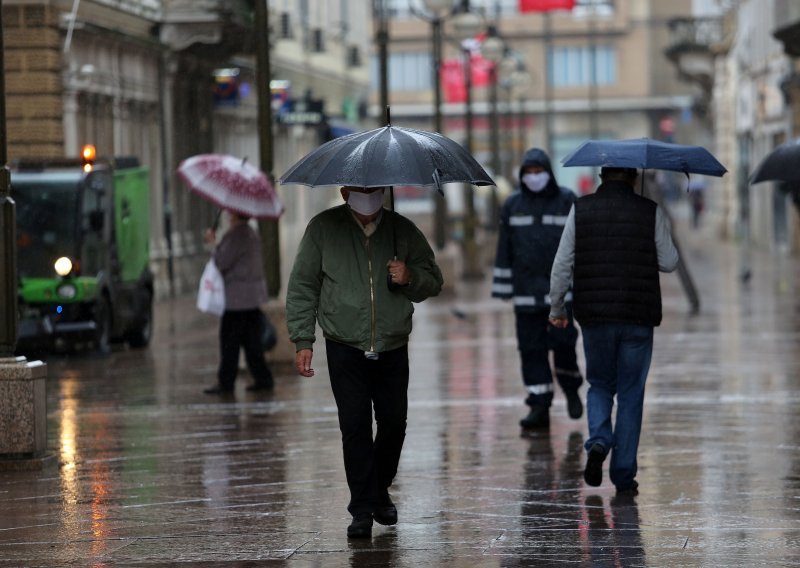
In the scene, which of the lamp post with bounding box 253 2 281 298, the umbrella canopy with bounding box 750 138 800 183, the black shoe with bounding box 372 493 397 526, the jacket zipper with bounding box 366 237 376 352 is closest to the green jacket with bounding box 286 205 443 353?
the jacket zipper with bounding box 366 237 376 352

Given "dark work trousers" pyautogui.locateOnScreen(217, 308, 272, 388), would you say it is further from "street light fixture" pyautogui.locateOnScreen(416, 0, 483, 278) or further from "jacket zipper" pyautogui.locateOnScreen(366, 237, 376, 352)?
"street light fixture" pyautogui.locateOnScreen(416, 0, 483, 278)

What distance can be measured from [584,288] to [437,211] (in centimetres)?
2417

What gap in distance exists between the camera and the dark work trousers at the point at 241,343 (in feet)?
55.2

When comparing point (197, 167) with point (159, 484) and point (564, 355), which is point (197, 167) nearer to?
point (564, 355)

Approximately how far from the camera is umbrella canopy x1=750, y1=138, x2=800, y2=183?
12.7 meters

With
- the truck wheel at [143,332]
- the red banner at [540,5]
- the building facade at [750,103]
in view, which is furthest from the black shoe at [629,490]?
the red banner at [540,5]

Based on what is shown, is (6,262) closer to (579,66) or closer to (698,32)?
(698,32)

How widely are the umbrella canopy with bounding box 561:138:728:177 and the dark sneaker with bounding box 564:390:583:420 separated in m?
3.25

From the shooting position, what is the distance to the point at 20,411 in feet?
39.1

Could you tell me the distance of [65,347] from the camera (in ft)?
73.9

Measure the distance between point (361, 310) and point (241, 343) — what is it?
7657 mm

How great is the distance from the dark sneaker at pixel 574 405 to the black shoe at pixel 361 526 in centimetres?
483

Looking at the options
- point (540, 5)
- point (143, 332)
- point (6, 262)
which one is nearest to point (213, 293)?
point (6, 262)

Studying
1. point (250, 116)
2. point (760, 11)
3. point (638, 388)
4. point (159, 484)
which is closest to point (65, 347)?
point (159, 484)
